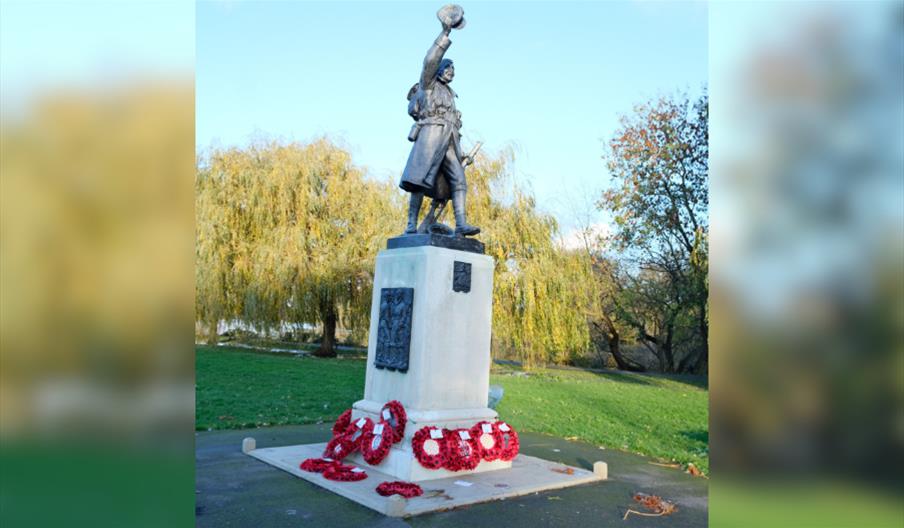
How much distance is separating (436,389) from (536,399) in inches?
312

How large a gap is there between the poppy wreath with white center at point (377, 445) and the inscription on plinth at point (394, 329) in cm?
66

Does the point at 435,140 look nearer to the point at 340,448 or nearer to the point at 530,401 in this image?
the point at 340,448

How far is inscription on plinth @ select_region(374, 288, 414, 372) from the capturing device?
6.90 metres

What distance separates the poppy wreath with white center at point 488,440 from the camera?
6738mm

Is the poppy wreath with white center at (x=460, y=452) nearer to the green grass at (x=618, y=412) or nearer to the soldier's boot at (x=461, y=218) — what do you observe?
the soldier's boot at (x=461, y=218)

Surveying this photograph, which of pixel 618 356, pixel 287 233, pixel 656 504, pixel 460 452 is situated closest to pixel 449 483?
pixel 460 452

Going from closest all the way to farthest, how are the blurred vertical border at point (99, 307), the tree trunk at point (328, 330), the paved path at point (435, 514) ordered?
1. the blurred vertical border at point (99, 307)
2. the paved path at point (435, 514)
3. the tree trunk at point (328, 330)

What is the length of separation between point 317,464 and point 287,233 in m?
13.5

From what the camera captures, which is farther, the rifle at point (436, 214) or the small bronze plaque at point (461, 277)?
the rifle at point (436, 214)

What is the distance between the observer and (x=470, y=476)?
6539 millimetres

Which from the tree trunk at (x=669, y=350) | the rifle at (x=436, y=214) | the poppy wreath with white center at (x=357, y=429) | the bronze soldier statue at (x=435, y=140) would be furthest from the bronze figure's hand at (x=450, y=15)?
the tree trunk at (x=669, y=350)

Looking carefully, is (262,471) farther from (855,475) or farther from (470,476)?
(855,475)

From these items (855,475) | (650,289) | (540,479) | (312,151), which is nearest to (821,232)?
(855,475)

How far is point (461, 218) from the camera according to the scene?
7.56 m
